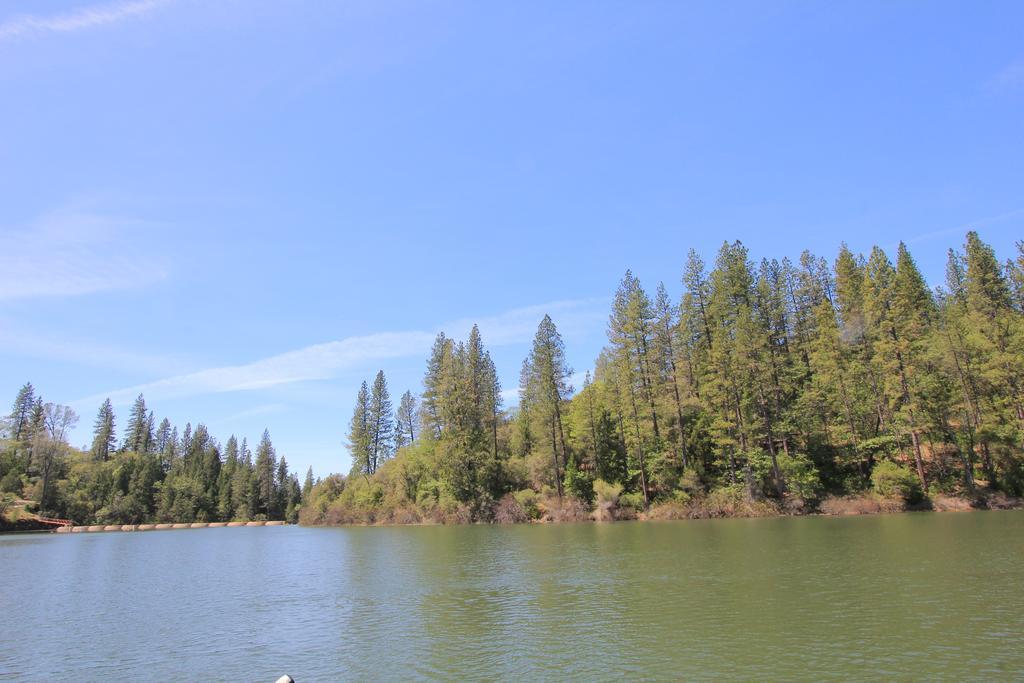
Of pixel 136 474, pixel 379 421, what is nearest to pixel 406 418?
pixel 379 421

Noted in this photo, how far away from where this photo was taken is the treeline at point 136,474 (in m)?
105

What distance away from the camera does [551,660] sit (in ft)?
41.9

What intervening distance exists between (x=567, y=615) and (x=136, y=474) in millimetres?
132484

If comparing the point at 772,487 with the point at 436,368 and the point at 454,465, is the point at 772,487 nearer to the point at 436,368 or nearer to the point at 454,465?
the point at 454,465

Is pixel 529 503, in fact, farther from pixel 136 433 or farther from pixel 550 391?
pixel 136 433

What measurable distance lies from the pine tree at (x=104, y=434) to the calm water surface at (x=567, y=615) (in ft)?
412

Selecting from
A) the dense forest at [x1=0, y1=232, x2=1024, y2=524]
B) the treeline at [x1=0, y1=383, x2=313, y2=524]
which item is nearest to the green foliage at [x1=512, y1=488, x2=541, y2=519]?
the dense forest at [x1=0, y1=232, x2=1024, y2=524]

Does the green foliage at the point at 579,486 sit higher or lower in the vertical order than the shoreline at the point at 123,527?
higher

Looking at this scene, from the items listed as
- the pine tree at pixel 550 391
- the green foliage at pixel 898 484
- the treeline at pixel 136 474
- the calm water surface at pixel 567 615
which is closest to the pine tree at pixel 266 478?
the treeline at pixel 136 474

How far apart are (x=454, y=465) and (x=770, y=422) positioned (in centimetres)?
3590

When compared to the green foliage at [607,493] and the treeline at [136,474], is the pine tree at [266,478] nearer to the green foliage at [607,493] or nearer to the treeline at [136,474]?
the treeline at [136,474]

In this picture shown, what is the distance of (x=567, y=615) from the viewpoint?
16.9 meters

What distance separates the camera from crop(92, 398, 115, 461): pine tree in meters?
136

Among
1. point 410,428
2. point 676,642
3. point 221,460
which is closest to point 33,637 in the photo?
point 676,642
